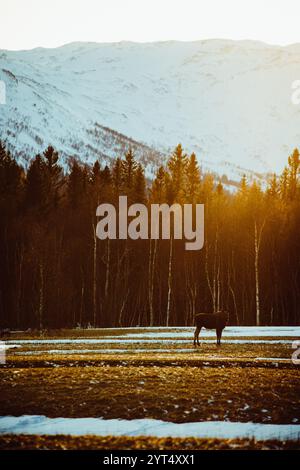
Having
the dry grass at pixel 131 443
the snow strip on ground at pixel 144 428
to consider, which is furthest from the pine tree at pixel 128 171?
the dry grass at pixel 131 443

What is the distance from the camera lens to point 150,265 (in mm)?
60781

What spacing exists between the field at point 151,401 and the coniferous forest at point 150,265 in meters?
33.5

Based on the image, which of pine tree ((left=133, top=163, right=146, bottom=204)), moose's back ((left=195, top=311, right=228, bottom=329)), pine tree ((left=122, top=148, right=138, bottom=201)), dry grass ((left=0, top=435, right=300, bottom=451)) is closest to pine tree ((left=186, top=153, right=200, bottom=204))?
pine tree ((left=133, top=163, right=146, bottom=204))

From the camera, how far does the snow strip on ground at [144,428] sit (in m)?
14.2

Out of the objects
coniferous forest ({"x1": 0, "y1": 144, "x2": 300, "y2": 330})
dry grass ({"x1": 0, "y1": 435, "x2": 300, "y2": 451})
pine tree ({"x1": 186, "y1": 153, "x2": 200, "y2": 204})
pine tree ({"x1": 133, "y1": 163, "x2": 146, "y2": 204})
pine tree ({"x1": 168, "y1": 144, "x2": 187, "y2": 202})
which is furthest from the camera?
pine tree ({"x1": 168, "y1": 144, "x2": 187, "y2": 202})

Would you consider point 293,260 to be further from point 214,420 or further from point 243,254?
point 214,420

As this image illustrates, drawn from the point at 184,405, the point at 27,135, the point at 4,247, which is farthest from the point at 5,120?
the point at 184,405

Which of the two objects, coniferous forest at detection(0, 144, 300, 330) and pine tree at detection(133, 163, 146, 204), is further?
pine tree at detection(133, 163, 146, 204)

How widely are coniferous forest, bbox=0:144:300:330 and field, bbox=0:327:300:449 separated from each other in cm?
3354

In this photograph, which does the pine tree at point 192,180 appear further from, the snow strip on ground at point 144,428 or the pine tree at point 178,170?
the snow strip on ground at point 144,428

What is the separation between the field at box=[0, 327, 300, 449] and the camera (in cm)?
1389

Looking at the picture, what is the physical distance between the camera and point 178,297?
64375 millimetres

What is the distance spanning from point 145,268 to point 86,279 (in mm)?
6170

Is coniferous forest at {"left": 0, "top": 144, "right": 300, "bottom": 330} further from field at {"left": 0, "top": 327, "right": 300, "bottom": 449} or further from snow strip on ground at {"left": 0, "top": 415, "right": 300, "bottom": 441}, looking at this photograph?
snow strip on ground at {"left": 0, "top": 415, "right": 300, "bottom": 441}
